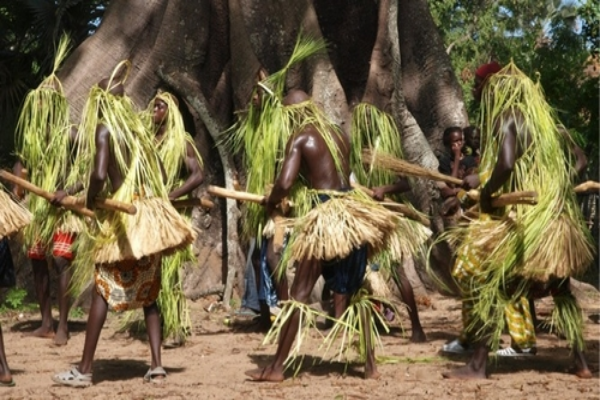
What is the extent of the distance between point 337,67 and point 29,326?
4.23 m

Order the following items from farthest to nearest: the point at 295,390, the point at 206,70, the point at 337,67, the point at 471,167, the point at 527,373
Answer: the point at 337,67, the point at 206,70, the point at 471,167, the point at 527,373, the point at 295,390

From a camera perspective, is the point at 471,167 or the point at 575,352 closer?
the point at 575,352

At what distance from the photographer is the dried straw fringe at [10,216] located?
5.82 meters

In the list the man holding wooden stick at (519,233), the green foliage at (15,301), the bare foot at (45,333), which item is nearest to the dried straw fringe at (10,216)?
the bare foot at (45,333)

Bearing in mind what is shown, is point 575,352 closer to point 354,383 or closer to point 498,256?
point 498,256

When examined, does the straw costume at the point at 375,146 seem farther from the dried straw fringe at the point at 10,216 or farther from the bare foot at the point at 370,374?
the dried straw fringe at the point at 10,216

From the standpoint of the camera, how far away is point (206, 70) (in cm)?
1009

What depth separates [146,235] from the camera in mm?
5793

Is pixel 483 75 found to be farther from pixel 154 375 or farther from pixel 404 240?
pixel 154 375

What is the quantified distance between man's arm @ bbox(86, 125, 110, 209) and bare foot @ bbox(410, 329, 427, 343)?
2.82m

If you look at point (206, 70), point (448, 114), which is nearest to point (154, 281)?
point (206, 70)

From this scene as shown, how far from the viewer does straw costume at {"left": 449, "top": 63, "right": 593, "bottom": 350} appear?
5.85 metres

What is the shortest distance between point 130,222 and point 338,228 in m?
1.16

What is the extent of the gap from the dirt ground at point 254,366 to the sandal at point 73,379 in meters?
0.04
